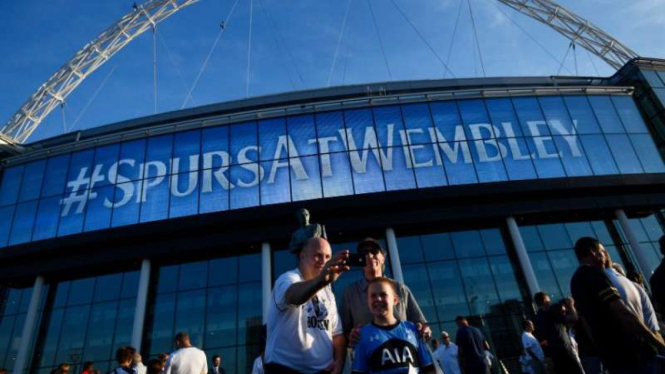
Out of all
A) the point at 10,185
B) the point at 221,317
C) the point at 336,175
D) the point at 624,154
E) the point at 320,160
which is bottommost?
the point at 221,317

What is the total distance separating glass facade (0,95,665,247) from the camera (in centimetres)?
1927

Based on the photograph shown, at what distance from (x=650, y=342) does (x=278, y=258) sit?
Answer: 17.5 m

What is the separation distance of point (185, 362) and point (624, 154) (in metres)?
23.7

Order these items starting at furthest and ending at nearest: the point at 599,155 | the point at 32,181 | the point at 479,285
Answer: the point at 32,181 < the point at 599,155 < the point at 479,285

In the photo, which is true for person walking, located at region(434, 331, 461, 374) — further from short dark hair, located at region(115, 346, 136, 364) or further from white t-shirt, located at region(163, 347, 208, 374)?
short dark hair, located at region(115, 346, 136, 364)

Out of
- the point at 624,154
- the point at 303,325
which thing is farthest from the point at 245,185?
the point at 624,154

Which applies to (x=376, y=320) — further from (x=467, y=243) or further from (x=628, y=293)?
(x=467, y=243)

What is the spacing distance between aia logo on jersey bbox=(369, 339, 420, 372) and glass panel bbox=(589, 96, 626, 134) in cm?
2396

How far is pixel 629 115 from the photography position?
875 inches

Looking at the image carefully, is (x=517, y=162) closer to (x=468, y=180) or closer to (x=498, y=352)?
(x=468, y=180)

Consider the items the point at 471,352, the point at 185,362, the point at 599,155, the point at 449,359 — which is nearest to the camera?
the point at 185,362

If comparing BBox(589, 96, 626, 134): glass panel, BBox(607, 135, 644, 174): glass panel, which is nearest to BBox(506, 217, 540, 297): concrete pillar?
BBox(607, 135, 644, 174): glass panel

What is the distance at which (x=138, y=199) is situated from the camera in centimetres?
1953

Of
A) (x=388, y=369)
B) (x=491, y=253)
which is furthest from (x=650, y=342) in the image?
(x=491, y=253)
